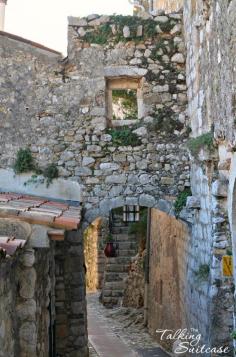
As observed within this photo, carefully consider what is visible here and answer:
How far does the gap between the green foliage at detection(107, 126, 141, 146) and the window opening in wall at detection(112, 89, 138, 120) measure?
1616 mm

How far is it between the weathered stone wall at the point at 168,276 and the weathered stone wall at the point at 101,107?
4.18ft

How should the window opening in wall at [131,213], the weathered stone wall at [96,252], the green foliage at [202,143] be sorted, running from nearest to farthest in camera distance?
1. the green foliage at [202,143]
2. the window opening in wall at [131,213]
3. the weathered stone wall at [96,252]

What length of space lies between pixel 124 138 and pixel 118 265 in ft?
32.0

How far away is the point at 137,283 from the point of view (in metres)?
14.0

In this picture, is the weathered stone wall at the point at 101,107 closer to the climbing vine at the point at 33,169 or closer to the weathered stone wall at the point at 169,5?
the climbing vine at the point at 33,169

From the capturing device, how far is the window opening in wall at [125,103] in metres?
10.7

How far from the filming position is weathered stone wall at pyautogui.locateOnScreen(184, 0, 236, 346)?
193 inches

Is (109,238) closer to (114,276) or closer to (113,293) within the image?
(114,276)

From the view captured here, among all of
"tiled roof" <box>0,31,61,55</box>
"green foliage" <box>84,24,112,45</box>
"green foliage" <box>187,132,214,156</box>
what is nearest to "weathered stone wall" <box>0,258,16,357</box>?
"green foliage" <box>187,132,214,156</box>

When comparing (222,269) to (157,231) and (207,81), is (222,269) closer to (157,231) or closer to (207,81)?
(207,81)

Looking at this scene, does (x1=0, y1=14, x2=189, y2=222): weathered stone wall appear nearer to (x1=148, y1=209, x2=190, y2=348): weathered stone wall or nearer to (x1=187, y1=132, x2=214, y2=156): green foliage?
(x1=187, y1=132, x2=214, y2=156): green foliage

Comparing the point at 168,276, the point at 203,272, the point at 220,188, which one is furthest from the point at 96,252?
the point at 220,188

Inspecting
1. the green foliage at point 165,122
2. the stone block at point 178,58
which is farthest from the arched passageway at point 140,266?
the stone block at point 178,58

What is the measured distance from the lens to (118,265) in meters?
16.7
